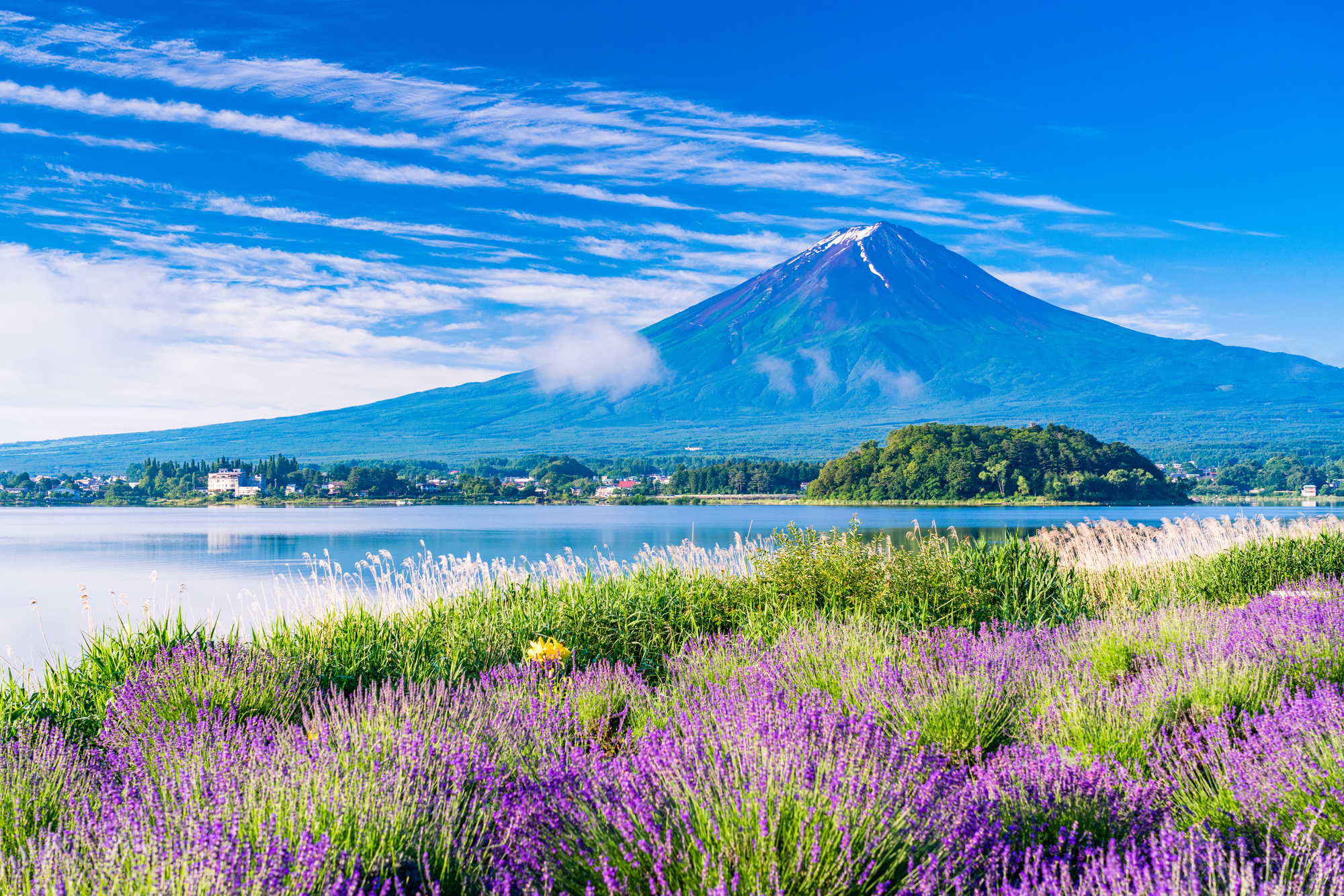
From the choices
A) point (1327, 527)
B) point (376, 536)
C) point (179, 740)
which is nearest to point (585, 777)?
point (179, 740)

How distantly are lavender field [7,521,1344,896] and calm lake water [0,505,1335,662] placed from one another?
2.67 meters

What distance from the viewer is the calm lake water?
21.1m

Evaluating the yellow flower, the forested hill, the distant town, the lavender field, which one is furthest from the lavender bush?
the distant town

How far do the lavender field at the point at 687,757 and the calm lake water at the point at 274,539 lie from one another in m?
2.67

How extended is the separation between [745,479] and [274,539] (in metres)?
64.9

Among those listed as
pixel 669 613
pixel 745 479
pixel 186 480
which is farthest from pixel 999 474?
pixel 186 480

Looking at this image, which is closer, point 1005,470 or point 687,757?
point 687,757

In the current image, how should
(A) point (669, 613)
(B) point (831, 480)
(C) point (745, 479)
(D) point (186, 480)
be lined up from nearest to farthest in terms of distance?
(A) point (669, 613) → (B) point (831, 480) → (C) point (745, 479) → (D) point (186, 480)

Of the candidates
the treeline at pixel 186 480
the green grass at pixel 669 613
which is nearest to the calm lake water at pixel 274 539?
the green grass at pixel 669 613

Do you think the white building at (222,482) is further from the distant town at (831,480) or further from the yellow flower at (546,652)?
the yellow flower at (546,652)

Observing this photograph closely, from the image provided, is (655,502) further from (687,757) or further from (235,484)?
(687,757)

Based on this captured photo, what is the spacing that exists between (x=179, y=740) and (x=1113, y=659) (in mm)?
5578

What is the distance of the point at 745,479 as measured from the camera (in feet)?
339

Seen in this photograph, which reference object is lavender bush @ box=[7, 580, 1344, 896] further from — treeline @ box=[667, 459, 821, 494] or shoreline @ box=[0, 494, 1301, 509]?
treeline @ box=[667, 459, 821, 494]
